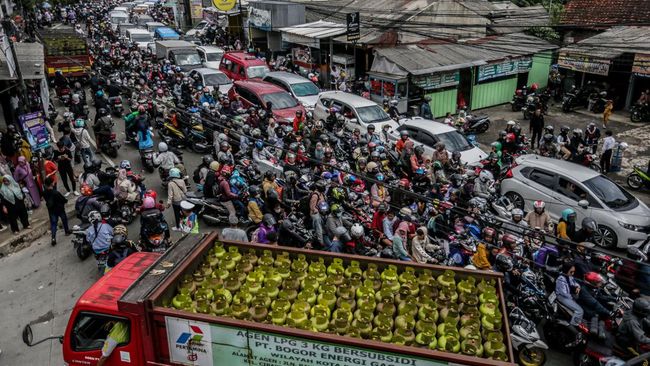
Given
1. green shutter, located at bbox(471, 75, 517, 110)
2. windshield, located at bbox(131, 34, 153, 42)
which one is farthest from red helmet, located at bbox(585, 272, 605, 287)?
windshield, located at bbox(131, 34, 153, 42)

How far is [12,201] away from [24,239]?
0.98 m

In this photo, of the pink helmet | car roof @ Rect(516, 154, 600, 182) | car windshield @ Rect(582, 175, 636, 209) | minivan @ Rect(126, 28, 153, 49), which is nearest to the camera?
the pink helmet

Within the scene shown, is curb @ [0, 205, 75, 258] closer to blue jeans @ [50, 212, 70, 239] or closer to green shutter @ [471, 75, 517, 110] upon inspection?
blue jeans @ [50, 212, 70, 239]

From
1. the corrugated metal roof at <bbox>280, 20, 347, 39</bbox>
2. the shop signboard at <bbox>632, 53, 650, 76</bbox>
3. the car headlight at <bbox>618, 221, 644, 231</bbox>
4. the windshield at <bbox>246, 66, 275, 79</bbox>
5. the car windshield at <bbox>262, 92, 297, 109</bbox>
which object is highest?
the corrugated metal roof at <bbox>280, 20, 347, 39</bbox>

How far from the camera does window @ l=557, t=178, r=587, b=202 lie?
11648mm

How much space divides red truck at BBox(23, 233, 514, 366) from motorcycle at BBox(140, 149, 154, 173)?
9.21m

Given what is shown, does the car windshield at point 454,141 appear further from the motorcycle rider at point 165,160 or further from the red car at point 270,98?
the motorcycle rider at point 165,160

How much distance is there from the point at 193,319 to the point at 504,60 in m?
20.6

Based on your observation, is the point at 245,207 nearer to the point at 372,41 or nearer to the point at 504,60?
the point at 372,41

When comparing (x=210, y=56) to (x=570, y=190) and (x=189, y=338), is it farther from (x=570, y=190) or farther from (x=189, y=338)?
(x=189, y=338)

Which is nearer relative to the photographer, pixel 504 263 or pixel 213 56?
pixel 504 263

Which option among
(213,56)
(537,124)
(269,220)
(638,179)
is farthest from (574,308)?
(213,56)

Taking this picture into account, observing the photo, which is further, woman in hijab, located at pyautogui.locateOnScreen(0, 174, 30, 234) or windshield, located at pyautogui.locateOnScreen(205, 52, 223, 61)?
windshield, located at pyautogui.locateOnScreen(205, 52, 223, 61)

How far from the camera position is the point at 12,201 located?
11102mm
